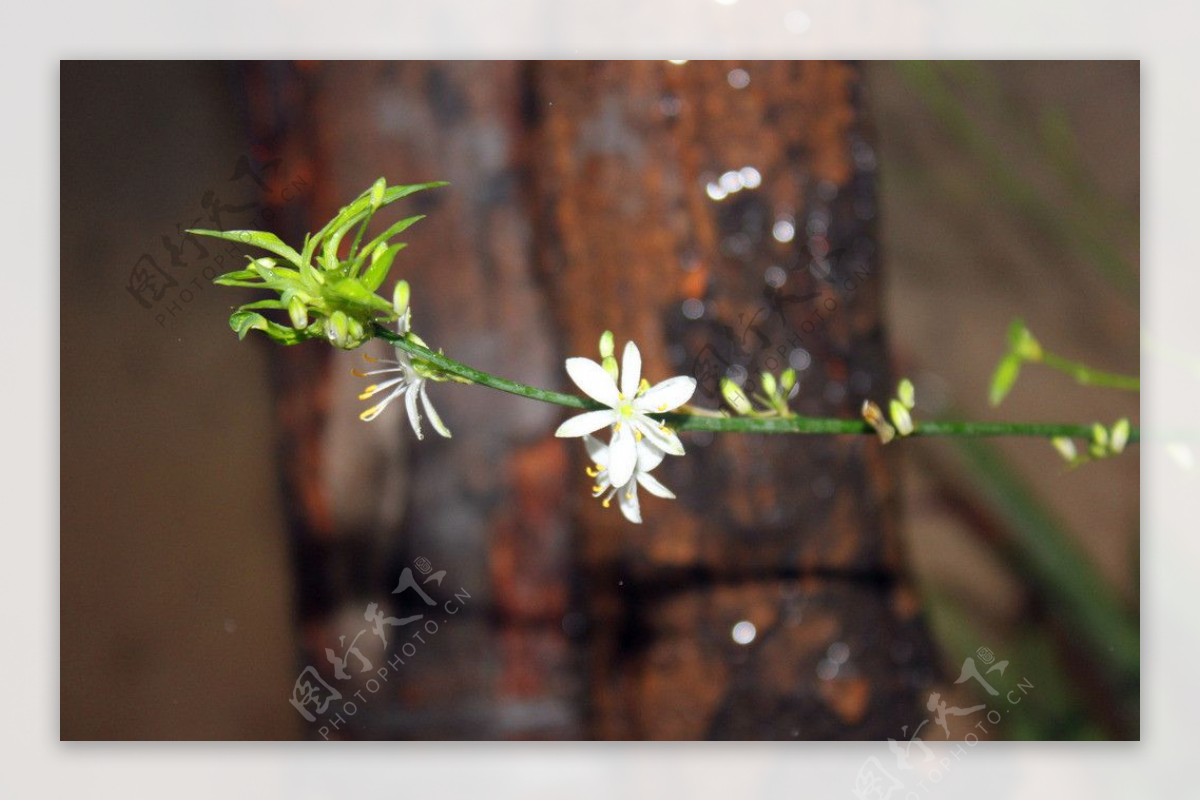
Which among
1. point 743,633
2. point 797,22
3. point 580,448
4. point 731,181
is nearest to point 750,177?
point 731,181

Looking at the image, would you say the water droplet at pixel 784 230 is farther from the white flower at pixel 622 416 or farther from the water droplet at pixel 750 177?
the white flower at pixel 622 416

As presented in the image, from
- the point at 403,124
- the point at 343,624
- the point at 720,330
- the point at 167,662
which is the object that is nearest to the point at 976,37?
the point at 720,330

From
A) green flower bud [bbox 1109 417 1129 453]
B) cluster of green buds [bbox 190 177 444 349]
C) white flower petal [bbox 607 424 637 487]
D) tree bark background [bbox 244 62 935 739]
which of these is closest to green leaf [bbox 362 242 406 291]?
cluster of green buds [bbox 190 177 444 349]

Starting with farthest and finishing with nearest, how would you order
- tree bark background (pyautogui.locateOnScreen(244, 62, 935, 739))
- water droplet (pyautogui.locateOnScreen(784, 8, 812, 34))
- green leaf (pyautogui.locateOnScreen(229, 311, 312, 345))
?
tree bark background (pyautogui.locateOnScreen(244, 62, 935, 739)), water droplet (pyautogui.locateOnScreen(784, 8, 812, 34)), green leaf (pyautogui.locateOnScreen(229, 311, 312, 345))

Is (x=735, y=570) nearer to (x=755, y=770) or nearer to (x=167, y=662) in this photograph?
(x=755, y=770)

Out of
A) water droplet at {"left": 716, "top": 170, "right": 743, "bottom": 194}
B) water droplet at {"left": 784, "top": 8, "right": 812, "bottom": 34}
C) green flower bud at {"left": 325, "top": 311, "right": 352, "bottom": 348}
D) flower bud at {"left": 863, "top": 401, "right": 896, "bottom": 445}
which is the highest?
water droplet at {"left": 784, "top": 8, "right": 812, "bottom": 34}

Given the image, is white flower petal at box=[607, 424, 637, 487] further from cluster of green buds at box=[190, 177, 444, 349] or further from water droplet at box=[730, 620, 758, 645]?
water droplet at box=[730, 620, 758, 645]

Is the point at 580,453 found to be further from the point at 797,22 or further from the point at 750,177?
the point at 797,22
